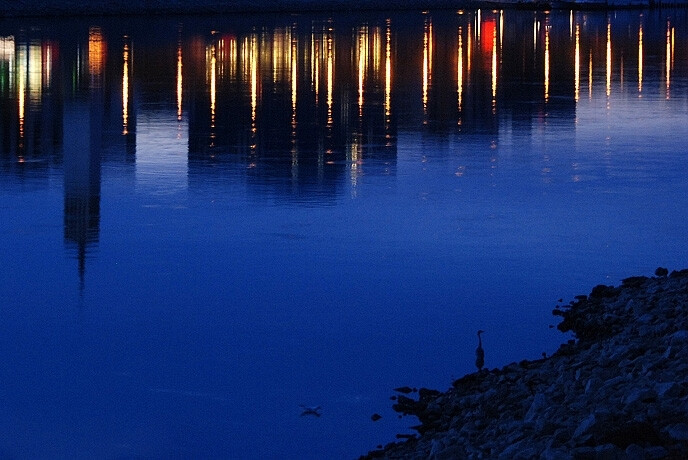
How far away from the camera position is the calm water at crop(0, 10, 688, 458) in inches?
527

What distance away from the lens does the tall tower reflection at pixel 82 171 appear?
798 inches

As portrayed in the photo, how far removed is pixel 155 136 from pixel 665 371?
20100mm

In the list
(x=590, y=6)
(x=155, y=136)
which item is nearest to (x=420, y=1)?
(x=590, y=6)

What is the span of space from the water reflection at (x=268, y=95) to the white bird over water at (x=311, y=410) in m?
6.64

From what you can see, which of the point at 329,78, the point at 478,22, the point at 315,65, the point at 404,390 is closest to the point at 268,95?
the point at 329,78

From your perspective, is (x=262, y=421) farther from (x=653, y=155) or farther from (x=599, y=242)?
(x=653, y=155)

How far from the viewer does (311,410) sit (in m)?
13.1

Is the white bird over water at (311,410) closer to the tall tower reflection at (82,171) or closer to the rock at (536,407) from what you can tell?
the rock at (536,407)

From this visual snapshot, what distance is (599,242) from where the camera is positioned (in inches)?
778

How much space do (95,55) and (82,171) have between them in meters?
28.1

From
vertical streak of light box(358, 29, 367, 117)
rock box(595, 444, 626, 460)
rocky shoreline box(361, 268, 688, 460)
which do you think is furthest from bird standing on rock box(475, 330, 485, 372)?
vertical streak of light box(358, 29, 367, 117)

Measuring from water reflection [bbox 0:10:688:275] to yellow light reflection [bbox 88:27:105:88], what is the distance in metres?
0.08

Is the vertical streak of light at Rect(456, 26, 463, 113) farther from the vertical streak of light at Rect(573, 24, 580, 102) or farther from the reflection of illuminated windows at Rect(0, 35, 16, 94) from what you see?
the reflection of illuminated windows at Rect(0, 35, 16, 94)

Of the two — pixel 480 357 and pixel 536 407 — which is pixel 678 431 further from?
pixel 480 357
